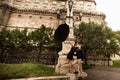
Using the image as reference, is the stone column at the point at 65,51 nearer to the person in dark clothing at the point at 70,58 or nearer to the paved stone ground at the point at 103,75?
the person in dark clothing at the point at 70,58

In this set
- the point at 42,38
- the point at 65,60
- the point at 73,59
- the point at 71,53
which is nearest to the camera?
the point at 71,53

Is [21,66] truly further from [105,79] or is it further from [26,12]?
[26,12]


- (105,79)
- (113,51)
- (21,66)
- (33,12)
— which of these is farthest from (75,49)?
(33,12)

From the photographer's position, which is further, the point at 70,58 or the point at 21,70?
the point at 70,58

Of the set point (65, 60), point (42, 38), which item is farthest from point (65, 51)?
point (42, 38)

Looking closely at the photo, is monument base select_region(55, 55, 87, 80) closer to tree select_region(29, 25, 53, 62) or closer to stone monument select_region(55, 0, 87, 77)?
stone monument select_region(55, 0, 87, 77)

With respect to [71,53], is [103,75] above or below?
below

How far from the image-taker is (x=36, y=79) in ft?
28.7

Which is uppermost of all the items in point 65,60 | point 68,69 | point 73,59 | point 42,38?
point 42,38

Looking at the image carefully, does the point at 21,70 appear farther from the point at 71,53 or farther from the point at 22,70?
the point at 71,53

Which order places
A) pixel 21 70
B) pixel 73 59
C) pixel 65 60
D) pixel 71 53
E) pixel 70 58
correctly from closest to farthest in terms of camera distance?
pixel 21 70, pixel 71 53, pixel 70 58, pixel 73 59, pixel 65 60

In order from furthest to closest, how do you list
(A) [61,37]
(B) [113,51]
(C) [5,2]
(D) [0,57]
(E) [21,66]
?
1. (C) [5,2]
2. (B) [113,51]
3. (D) [0,57]
4. (A) [61,37]
5. (E) [21,66]

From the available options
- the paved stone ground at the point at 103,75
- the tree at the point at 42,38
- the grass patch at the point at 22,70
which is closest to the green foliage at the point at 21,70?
the grass patch at the point at 22,70

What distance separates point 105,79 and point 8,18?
40123mm
